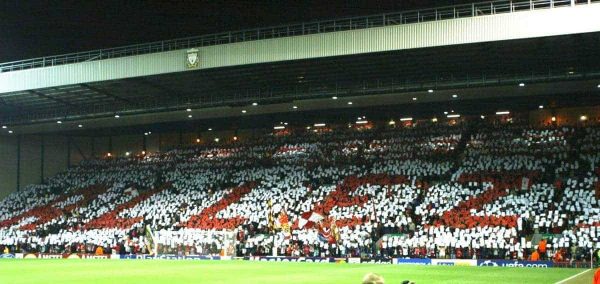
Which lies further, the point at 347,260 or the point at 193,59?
the point at 193,59

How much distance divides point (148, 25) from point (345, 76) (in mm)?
11597

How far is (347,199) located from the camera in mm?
43562

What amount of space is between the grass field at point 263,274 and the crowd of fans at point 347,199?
5815 mm

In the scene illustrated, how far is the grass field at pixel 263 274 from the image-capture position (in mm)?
24438

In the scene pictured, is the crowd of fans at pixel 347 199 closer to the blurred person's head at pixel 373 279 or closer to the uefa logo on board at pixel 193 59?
the uefa logo on board at pixel 193 59

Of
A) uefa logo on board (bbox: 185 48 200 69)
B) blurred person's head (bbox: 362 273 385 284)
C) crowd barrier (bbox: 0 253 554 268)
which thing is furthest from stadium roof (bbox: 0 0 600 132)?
blurred person's head (bbox: 362 273 385 284)

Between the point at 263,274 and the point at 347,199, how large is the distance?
55.6 feet

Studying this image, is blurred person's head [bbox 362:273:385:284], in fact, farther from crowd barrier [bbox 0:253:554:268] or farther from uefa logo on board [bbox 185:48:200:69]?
uefa logo on board [bbox 185:48:200:69]

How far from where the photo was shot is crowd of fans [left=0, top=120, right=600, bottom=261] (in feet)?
120

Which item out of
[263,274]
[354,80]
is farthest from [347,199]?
[263,274]

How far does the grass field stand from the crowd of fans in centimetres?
581

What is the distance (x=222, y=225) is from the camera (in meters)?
44.0

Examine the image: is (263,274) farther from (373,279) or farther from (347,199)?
(373,279)

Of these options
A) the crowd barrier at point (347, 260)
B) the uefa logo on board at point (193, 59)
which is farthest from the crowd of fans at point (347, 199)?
the uefa logo on board at point (193, 59)
